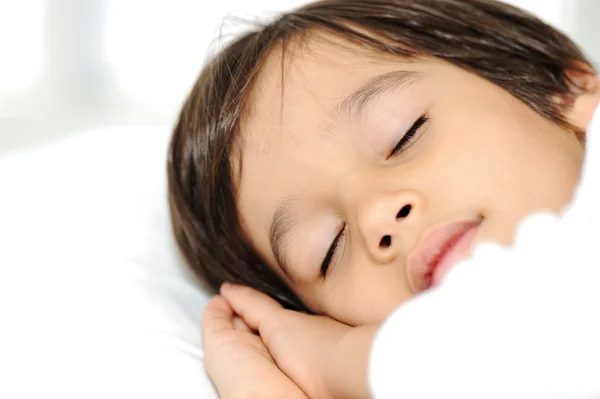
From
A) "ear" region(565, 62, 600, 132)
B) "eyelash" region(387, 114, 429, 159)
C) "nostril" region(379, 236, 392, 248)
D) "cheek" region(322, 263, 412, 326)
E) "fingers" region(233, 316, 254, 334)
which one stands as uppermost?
"ear" region(565, 62, 600, 132)

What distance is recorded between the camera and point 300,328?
1.00 m

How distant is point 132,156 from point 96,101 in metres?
0.26

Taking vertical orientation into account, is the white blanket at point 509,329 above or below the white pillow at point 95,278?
above

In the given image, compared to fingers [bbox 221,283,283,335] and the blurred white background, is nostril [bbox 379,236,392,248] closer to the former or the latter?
fingers [bbox 221,283,283,335]

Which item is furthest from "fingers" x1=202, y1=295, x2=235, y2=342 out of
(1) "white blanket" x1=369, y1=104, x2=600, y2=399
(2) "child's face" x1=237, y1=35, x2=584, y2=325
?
(1) "white blanket" x1=369, y1=104, x2=600, y2=399

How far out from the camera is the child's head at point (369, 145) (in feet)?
2.83

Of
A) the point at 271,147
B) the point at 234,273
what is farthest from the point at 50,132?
the point at 271,147

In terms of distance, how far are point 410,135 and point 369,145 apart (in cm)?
5

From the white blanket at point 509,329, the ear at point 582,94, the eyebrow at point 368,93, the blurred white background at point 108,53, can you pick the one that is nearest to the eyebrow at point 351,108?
the eyebrow at point 368,93

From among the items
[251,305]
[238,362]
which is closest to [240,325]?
[251,305]

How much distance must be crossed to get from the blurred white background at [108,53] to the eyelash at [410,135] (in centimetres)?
77

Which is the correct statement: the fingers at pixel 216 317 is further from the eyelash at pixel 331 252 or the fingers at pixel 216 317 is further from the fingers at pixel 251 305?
the eyelash at pixel 331 252

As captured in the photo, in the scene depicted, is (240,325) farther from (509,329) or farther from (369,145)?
(509,329)

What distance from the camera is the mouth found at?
2.71ft
